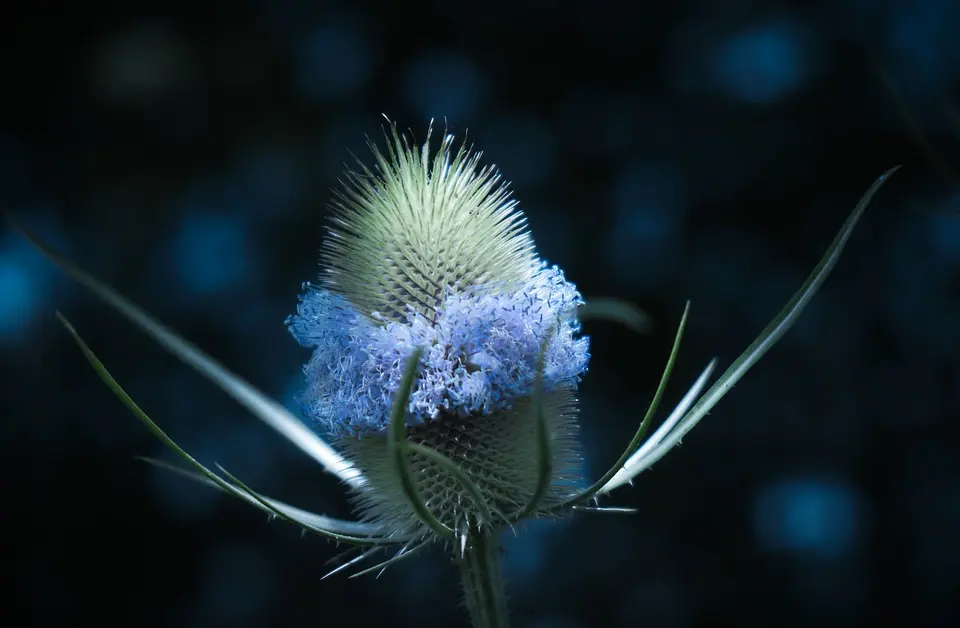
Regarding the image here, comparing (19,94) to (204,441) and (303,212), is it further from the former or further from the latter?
(204,441)

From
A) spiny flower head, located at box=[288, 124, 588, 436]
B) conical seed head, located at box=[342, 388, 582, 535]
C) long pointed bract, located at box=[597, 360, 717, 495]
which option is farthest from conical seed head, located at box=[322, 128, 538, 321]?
long pointed bract, located at box=[597, 360, 717, 495]

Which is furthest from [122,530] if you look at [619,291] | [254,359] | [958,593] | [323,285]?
[958,593]

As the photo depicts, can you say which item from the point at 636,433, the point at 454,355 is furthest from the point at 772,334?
the point at 454,355

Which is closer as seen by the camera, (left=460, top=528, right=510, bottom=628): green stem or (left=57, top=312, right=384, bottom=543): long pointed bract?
(left=57, top=312, right=384, bottom=543): long pointed bract

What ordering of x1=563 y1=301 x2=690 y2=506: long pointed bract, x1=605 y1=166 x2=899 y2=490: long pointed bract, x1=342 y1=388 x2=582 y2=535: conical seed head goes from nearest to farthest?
x1=563 y1=301 x2=690 y2=506: long pointed bract
x1=605 y1=166 x2=899 y2=490: long pointed bract
x1=342 y1=388 x2=582 y2=535: conical seed head

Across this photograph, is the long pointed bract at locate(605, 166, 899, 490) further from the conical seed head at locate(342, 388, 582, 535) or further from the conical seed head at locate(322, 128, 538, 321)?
the conical seed head at locate(322, 128, 538, 321)

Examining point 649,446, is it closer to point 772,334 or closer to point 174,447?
point 772,334
